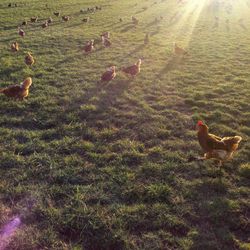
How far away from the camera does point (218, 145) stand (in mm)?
6996

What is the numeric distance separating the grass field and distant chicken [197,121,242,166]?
454mm

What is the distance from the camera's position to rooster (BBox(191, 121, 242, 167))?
6.94 meters

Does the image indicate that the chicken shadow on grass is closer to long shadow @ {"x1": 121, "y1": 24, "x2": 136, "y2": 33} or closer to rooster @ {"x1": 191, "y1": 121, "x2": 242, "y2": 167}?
rooster @ {"x1": 191, "y1": 121, "x2": 242, "y2": 167}

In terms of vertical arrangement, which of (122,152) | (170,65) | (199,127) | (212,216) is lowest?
(212,216)

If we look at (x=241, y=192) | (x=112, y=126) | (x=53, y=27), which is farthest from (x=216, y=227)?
(x=53, y=27)

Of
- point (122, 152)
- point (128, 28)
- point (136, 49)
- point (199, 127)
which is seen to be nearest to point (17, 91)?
point (122, 152)

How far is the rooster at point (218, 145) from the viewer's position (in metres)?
6.94

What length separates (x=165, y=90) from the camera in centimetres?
1218

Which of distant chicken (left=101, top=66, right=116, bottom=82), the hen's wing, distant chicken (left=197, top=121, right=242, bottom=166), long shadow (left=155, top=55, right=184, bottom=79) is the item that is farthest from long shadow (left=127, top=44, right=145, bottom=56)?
the hen's wing

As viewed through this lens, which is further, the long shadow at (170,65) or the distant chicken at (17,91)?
the long shadow at (170,65)

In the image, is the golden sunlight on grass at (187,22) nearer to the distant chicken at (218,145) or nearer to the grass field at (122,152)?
the grass field at (122,152)

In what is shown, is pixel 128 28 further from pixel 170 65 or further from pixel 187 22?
pixel 170 65

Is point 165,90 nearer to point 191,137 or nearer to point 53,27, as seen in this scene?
point 191,137

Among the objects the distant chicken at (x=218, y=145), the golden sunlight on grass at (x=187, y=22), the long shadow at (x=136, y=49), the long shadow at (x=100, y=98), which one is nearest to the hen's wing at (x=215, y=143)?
the distant chicken at (x=218, y=145)
